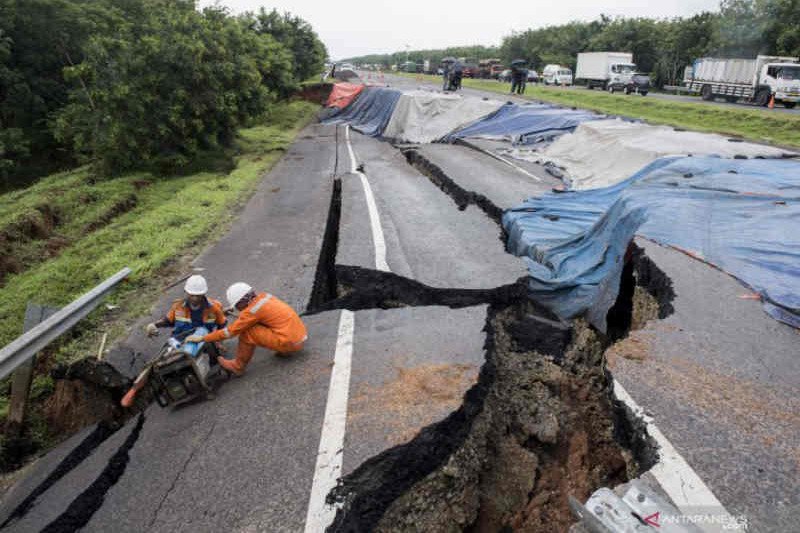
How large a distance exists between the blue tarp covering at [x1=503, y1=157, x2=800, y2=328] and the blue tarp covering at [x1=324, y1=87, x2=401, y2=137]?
1493 cm

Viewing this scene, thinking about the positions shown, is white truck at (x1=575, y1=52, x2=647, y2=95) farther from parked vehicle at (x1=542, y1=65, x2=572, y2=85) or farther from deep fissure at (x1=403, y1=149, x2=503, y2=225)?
deep fissure at (x1=403, y1=149, x2=503, y2=225)

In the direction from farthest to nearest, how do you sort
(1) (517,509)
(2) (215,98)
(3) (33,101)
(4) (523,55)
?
(4) (523,55) → (3) (33,101) → (2) (215,98) → (1) (517,509)

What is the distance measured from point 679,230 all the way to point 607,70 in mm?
36870

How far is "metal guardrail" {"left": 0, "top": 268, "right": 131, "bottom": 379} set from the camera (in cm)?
415

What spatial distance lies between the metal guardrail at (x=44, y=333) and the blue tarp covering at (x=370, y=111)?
1755 cm

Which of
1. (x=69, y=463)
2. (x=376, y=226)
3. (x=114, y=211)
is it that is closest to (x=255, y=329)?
(x=69, y=463)

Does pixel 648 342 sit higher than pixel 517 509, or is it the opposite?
→ pixel 648 342

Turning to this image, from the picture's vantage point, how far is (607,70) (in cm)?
3797

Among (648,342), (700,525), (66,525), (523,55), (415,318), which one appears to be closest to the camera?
(700,525)

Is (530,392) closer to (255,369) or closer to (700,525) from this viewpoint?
(700,525)

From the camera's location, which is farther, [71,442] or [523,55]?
[523,55]

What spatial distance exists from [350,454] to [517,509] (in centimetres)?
129

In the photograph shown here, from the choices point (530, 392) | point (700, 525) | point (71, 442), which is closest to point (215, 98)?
point (71, 442)

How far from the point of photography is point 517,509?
349cm
